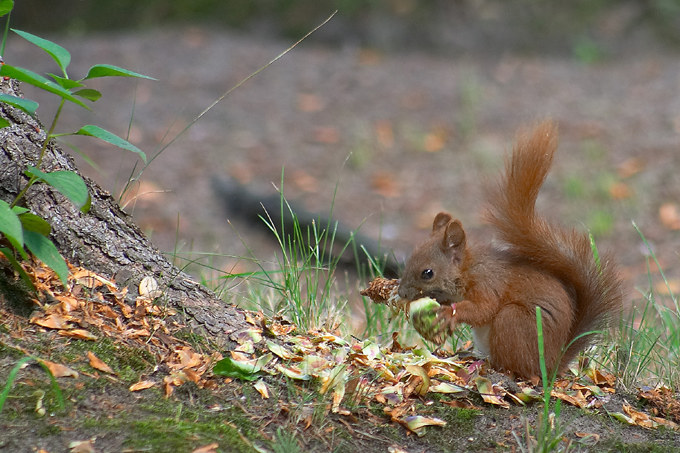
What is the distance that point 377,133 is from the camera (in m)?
6.82

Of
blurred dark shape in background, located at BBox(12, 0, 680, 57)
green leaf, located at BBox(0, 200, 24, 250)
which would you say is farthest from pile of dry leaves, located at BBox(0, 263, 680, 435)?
blurred dark shape in background, located at BBox(12, 0, 680, 57)

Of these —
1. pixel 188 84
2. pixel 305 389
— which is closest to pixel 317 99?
pixel 188 84

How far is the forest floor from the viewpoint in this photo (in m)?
5.57

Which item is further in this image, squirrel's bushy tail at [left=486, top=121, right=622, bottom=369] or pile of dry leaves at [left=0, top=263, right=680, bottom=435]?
squirrel's bushy tail at [left=486, top=121, right=622, bottom=369]

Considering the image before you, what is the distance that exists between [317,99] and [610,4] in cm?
331

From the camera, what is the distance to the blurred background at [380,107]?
5707 millimetres

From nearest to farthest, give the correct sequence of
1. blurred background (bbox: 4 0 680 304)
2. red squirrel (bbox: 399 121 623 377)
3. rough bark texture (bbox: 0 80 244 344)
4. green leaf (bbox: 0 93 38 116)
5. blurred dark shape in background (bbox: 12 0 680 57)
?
1. green leaf (bbox: 0 93 38 116)
2. rough bark texture (bbox: 0 80 244 344)
3. red squirrel (bbox: 399 121 623 377)
4. blurred background (bbox: 4 0 680 304)
5. blurred dark shape in background (bbox: 12 0 680 57)

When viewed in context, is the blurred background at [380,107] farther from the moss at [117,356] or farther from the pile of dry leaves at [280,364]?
the moss at [117,356]

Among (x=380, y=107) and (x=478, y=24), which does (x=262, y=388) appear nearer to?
(x=380, y=107)

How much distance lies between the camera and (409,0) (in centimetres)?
828

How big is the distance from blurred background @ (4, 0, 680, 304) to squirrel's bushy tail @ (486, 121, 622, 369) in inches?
91.7

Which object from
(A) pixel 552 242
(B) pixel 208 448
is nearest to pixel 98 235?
(B) pixel 208 448

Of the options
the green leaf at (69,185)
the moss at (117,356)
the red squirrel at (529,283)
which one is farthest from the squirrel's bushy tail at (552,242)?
the green leaf at (69,185)

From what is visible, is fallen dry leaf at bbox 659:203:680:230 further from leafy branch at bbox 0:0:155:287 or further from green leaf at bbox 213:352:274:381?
leafy branch at bbox 0:0:155:287
